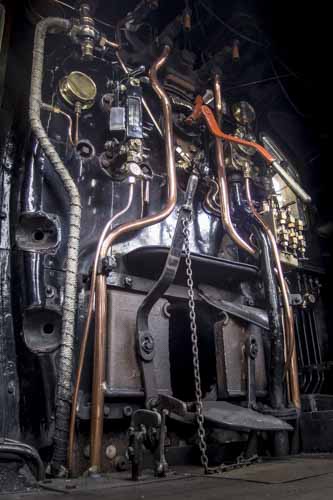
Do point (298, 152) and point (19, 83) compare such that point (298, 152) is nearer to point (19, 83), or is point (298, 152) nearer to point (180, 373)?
point (180, 373)

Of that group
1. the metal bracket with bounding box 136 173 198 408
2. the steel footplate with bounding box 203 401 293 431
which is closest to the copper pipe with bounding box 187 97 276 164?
the metal bracket with bounding box 136 173 198 408

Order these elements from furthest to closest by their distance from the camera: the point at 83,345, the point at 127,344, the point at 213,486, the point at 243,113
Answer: the point at 243,113, the point at 127,344, the point at 83,345, the point at 213,486

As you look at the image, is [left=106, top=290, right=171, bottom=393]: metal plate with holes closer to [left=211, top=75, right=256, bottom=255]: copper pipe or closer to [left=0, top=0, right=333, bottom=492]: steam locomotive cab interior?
[left=0, top=0, right=333, bottom=492]: steam locomotive cab interior

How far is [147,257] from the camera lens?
84.7 inches

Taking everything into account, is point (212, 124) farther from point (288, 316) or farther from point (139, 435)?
point (139, 435)

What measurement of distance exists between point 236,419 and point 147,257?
83 cm

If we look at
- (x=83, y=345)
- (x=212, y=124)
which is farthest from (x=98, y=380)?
(x=212, y=124)

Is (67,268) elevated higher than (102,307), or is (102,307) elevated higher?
(67,268)

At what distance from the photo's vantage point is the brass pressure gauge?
239 centimetres

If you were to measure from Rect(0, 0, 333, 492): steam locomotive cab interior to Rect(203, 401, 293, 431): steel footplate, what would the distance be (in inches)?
0.5

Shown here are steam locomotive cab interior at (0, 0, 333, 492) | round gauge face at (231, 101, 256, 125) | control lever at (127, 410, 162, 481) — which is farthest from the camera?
round gauge face at (231, 101, 256, 125)

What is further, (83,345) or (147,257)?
(147,257)

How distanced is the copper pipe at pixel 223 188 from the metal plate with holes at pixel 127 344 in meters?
0.65

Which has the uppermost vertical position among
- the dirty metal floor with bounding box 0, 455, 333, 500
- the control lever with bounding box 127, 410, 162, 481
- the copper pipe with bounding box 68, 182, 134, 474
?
the copper pipe with bounding box 68, 182, 134, 474
